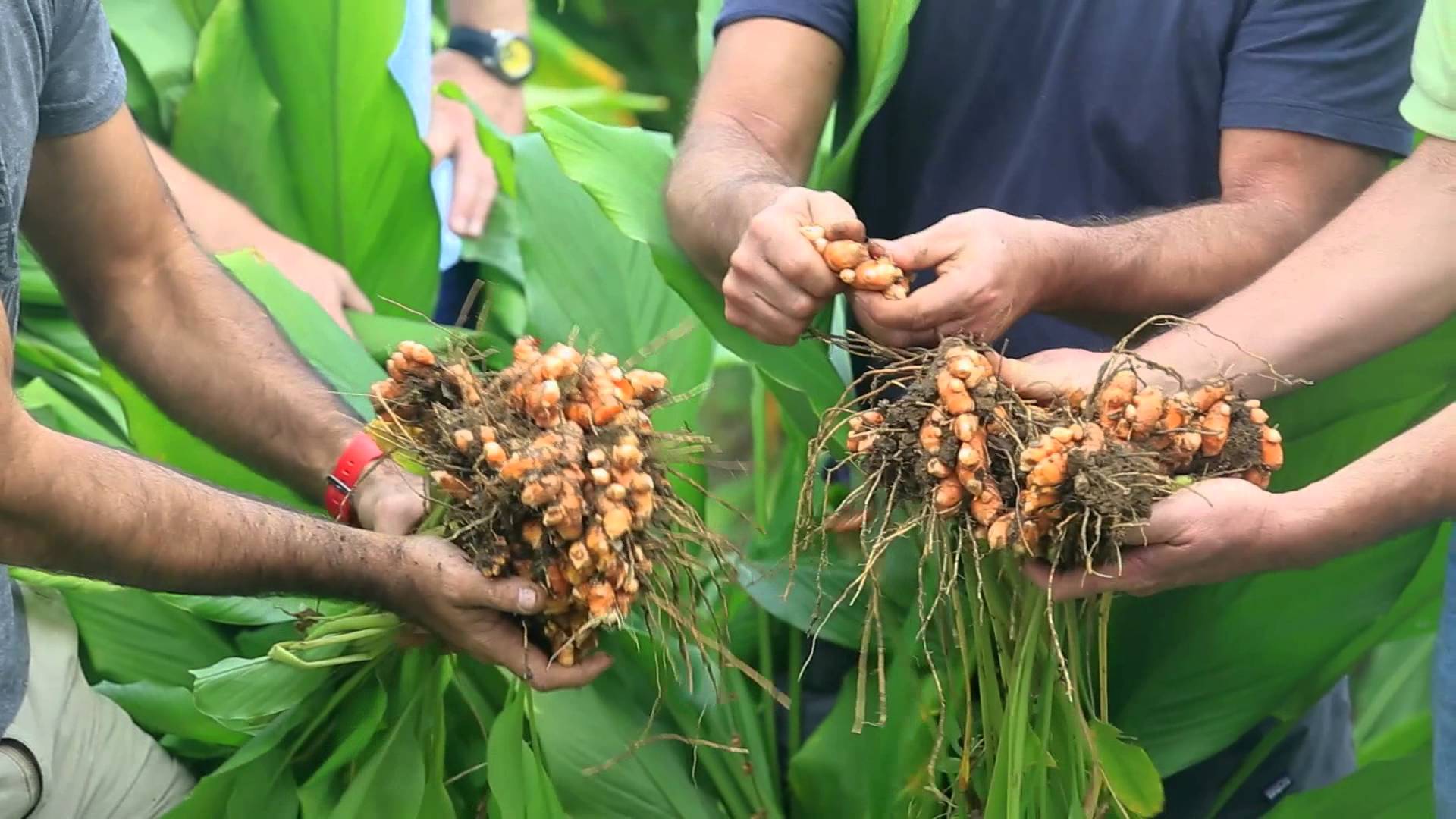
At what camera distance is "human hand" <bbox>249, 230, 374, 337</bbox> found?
115cm

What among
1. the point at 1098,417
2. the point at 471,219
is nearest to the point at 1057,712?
the point at 1098,417

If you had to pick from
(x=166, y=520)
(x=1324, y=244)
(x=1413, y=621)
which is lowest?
(x=1413, y=621)

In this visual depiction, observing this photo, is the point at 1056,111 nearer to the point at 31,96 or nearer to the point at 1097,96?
the point at 1097,96

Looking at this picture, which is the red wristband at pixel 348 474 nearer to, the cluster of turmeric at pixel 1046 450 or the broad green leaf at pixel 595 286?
the broad green leaf at pixel 595 286

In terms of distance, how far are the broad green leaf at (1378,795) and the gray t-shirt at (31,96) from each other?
0.81m

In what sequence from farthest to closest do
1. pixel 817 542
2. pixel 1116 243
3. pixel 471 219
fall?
pixel 471 219 < pixel 817 542 < pixel 1116 243

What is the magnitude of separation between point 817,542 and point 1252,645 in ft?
0.96

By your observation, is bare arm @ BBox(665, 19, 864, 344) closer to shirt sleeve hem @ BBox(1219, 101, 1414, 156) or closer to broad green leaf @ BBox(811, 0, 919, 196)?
broad green leaf @ BBox(811, 0, 919, 196)

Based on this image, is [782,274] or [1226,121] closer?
[782,274]

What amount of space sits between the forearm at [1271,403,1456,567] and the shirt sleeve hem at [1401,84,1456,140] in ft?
0.52

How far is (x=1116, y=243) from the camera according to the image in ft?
2.63

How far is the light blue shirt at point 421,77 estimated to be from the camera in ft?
4.43

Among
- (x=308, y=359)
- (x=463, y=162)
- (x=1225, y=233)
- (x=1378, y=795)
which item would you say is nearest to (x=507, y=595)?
(x=308, y=359)

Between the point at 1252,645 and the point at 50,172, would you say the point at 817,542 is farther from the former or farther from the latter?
the point at 50,172
